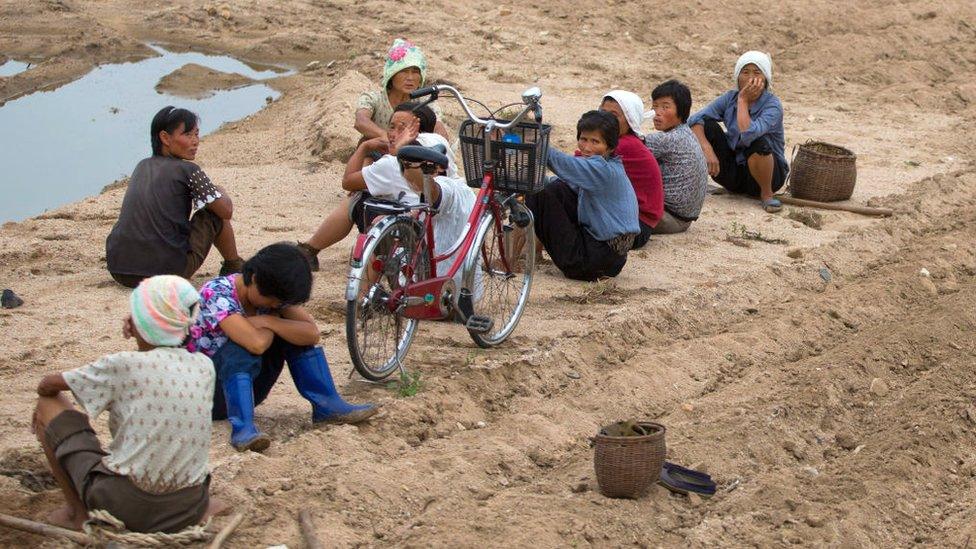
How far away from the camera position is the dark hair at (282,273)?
4996mm

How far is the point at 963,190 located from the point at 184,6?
396 inches

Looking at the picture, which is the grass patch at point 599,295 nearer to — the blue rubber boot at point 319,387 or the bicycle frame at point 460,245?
the bicycle frame at point 460,245

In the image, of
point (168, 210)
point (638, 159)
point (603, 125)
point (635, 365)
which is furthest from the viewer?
point (638, 159)

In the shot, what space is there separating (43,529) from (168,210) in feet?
9.78

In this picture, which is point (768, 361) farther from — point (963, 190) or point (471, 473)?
point (963, 190)

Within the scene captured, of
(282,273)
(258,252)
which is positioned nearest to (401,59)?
(258,252)

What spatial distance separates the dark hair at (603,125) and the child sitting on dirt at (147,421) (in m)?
3.35

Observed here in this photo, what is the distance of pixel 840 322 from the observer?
7.52m

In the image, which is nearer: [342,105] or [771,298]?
[771,298]

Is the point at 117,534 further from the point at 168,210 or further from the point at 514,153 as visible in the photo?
the point at 168,210

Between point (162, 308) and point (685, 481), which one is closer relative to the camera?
point (162, 308)

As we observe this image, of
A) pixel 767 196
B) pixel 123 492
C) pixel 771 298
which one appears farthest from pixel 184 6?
pixel 123 492

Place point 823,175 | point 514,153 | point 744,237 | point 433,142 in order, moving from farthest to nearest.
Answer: point 823,175 < point 744,237 < point 433,142 < point 514,153

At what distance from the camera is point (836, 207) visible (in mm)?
9867
